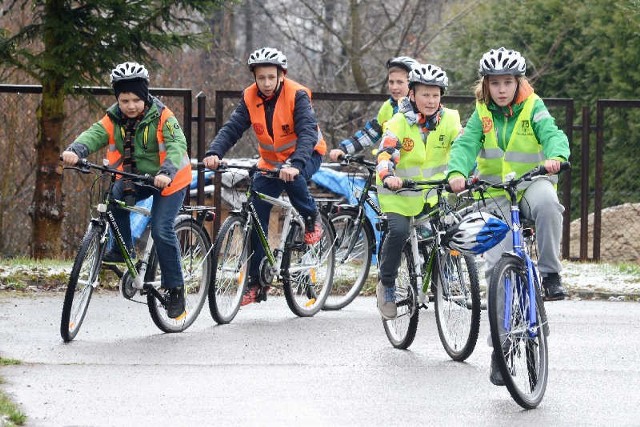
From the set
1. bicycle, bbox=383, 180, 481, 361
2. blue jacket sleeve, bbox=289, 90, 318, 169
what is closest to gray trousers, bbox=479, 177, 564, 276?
bicycle, bbox=383, 180, 481, 361

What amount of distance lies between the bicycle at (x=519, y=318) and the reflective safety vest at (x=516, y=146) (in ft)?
1.88

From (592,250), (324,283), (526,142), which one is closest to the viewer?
(526,142)

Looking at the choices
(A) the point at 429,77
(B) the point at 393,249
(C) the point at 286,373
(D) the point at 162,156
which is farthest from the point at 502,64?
(D) the point at 162,156

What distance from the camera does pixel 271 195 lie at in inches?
425

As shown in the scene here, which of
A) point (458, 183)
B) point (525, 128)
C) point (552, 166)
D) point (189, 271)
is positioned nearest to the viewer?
point (552, 166)

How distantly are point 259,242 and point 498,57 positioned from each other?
3033mm

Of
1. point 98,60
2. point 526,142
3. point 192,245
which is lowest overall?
point 192,245

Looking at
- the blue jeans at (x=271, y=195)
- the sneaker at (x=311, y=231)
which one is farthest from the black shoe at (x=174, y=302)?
the sneaker at (x=311, y=231)

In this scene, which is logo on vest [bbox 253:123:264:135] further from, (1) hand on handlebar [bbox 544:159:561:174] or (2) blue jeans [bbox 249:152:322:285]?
(1) hand on handlebar [bbox 544:159:561:174]

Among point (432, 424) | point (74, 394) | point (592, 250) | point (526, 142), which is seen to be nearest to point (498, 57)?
point (526, 142)

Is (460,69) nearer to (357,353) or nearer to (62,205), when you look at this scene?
(62,205)

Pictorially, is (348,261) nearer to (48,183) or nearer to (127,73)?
(127,73)

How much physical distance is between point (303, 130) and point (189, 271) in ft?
4.23

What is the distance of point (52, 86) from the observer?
13.8 m
